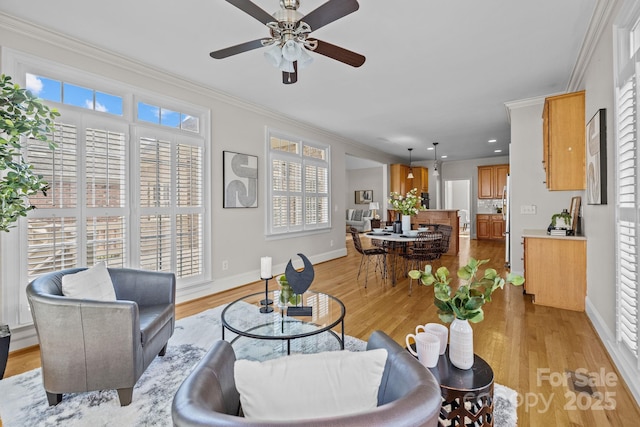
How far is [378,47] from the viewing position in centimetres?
286

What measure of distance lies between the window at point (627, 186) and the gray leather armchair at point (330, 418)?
1.91 metres

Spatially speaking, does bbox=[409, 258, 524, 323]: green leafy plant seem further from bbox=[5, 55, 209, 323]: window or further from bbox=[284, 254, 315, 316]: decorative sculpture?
bbox=[5, 55, 209, 323]: window

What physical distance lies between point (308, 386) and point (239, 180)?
390 centimetres

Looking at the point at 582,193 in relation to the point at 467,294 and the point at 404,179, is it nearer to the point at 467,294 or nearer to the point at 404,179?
the point at 467,294

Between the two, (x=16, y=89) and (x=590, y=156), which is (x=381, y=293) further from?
(x=16, y=89)

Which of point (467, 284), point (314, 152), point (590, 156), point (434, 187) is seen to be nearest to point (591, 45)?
point (590, 156)

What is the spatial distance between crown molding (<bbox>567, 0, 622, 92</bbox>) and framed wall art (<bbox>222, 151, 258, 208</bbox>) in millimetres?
4017

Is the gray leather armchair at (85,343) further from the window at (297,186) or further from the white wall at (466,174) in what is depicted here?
the white wall at (466,174)

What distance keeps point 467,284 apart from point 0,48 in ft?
12.6

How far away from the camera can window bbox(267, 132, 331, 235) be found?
16.5 ft

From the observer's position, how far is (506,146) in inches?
299

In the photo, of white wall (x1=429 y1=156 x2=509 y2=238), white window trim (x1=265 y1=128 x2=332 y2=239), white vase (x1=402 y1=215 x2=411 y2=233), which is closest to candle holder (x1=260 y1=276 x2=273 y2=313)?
white window trim (x1=265 y1=128 x2=332 y2=239)

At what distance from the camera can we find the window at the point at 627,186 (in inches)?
71.8

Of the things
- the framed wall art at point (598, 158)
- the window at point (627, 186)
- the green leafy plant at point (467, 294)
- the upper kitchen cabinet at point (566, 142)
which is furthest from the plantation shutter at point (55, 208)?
the upper kitchen cabinet at point (566, 142)
